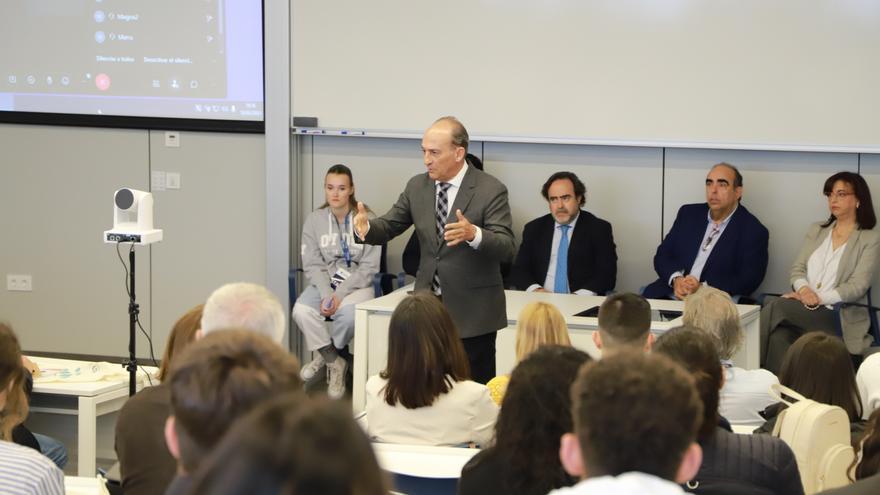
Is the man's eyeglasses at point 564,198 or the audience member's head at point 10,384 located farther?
the man's eyeglasses at point 564,198

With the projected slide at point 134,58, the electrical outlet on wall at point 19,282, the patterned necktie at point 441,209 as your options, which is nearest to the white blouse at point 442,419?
the patterned necktie at point 441,209

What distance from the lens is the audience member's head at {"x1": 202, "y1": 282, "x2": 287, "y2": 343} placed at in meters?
2.46

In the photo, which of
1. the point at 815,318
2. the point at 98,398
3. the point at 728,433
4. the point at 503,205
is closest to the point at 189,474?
the point at 728,433

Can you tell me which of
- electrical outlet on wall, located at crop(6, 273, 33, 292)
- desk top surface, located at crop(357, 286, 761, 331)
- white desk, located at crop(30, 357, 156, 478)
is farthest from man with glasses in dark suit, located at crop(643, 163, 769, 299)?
electrical outlet on wall, located at crop(6, 273, 33, 292)

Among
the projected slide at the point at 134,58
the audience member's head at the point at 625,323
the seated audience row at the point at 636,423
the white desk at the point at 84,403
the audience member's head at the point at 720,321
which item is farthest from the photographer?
the projected slide at the point at 134,58

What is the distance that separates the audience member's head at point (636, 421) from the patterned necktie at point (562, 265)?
15.6 ft

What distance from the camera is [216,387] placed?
4.76 ft

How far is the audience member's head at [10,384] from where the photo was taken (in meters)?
2.83

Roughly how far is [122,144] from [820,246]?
14.6ft

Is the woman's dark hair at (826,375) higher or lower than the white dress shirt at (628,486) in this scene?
lower

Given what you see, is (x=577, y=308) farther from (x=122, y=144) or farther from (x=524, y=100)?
(x=122, y=144)

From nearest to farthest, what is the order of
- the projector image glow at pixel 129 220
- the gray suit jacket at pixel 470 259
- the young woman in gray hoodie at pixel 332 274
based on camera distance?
1. the projector image glow at pixel 129 220
2. the gray suit jacket at pixel 470 259
3. the young woman in gray hoodie at pixel 332 274

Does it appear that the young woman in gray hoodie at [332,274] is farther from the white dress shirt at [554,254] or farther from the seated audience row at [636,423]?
the seated audience row at [636,423]

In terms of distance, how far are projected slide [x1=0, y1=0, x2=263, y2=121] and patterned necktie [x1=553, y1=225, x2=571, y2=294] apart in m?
2.11
